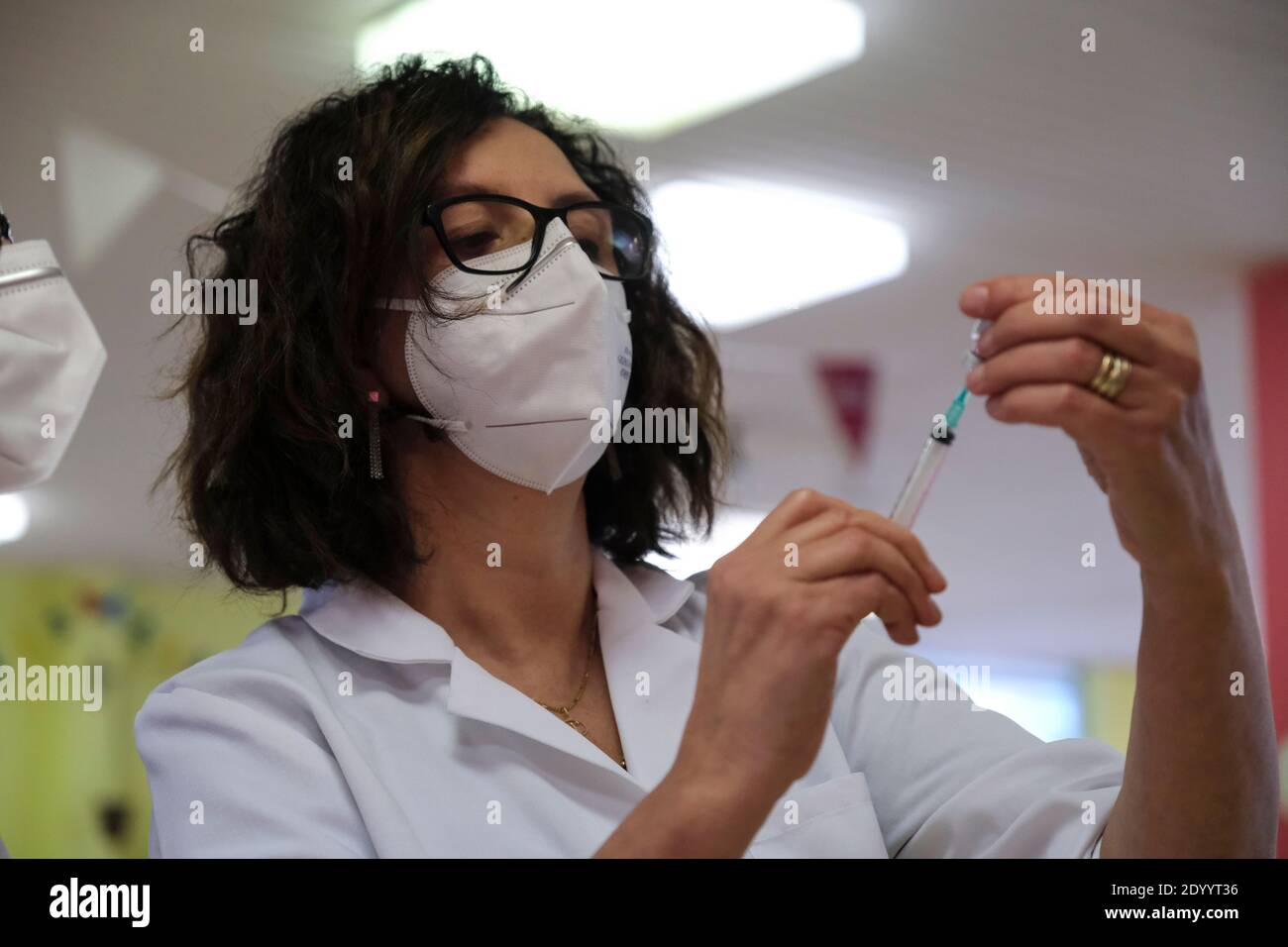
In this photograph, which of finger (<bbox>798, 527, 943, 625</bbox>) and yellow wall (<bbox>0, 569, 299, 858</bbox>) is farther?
yellow wall (<bbox>0, 569, 299, 858</bbox>)

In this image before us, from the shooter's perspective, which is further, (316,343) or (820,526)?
(316,343)

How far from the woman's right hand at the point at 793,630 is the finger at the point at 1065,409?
142 mm

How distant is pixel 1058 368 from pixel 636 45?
241cm

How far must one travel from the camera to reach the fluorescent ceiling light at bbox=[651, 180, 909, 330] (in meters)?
3.89

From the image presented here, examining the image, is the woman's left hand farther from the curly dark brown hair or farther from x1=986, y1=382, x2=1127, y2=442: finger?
the curly dark brown hair

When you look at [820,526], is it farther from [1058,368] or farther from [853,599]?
[1058,368]

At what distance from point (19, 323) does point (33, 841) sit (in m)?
7.15

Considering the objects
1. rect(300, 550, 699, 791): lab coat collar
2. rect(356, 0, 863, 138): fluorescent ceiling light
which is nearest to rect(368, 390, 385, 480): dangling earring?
rect(300, 550, 699, 791): lab coat collar

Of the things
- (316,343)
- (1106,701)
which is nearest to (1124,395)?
(316,343)

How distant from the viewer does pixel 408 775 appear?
3.93 ft

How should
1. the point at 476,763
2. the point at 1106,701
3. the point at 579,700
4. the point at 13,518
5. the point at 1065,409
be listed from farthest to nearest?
the point at 1106,701
the point at 13,518
the point at 579,700
the point at 476,763
the point at 1065,409

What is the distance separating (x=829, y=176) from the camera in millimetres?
3789

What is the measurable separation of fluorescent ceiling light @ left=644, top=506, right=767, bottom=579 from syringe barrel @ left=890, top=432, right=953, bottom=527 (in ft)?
0.41
